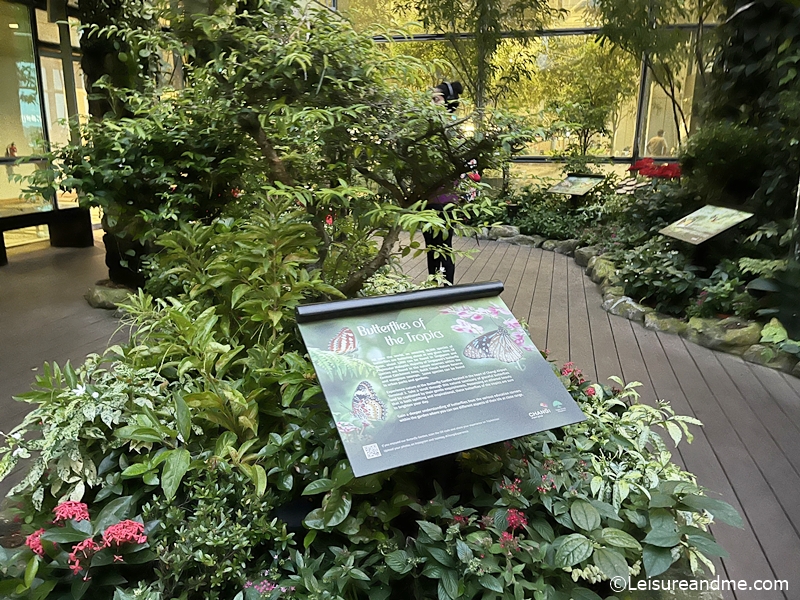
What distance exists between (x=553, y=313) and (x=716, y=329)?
1072mm

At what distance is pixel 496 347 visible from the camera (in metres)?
1.58

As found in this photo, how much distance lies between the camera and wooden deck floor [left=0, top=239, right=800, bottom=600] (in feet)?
6.28

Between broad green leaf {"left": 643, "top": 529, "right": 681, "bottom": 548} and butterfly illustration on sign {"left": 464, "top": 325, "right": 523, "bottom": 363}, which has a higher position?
butterfly illustration on sign {"left": 464, "top": 325, "right": 523, "bottom": 363}

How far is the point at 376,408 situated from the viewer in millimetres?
1321

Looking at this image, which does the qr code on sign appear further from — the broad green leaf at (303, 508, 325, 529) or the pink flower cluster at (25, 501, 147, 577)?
the pink flower cluster at (25, 501, 147, 577)

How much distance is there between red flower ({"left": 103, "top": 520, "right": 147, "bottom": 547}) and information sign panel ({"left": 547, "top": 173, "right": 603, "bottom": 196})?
22.7 feet

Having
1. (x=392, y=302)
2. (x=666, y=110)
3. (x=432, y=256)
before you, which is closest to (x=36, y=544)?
(x=392, y=302)

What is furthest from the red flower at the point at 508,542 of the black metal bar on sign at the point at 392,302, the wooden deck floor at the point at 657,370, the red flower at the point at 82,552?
the red flower at the point at 82,552

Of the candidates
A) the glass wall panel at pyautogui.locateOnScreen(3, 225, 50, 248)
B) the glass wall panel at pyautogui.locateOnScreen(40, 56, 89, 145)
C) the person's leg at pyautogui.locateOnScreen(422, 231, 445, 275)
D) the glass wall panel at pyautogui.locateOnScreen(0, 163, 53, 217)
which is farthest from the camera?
the glass wall panel at pyautogui.locateOnScreen(3, 225, 50, 248)

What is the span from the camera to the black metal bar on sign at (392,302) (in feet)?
4.79

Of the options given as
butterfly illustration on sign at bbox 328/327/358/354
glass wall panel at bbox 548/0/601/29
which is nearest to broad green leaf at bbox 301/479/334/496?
butterfly illustration on sign at bbox 328/327/358/354

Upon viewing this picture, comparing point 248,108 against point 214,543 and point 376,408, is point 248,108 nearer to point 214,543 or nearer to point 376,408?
point 376,408

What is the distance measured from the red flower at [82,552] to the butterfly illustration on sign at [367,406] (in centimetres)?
62

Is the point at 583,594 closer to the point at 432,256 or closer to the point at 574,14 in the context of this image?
the point at 432,256
